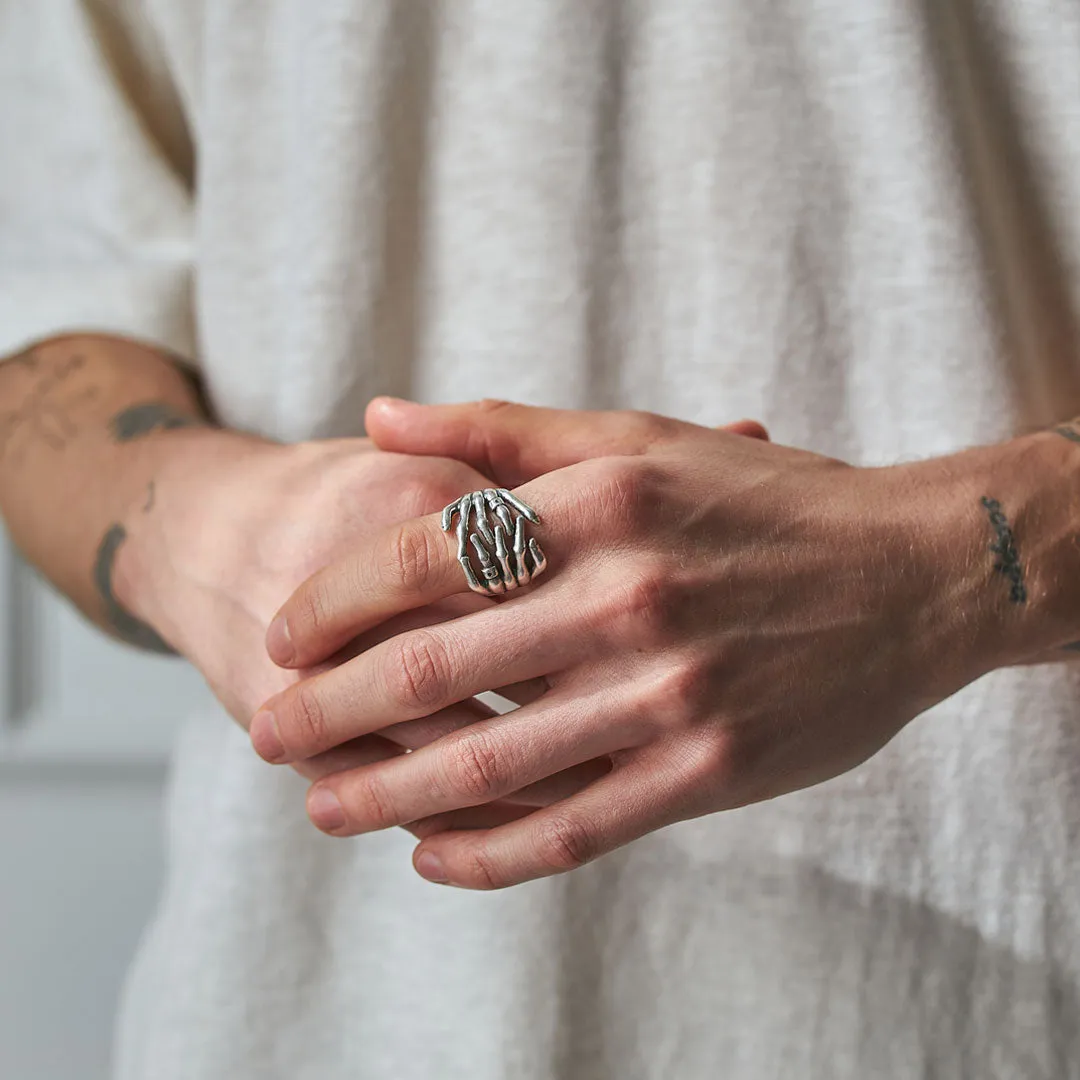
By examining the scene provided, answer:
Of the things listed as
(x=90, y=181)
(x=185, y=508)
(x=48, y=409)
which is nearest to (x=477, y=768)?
(x=185, y=508)

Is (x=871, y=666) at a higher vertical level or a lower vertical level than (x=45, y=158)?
lower

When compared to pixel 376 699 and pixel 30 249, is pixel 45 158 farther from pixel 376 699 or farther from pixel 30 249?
pixel 376 699

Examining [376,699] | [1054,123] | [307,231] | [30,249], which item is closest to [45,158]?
[30,249]

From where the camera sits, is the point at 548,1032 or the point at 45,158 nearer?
the point at 548,1032

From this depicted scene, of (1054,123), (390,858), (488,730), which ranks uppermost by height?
(1054,123)

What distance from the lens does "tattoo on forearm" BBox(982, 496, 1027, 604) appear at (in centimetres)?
49

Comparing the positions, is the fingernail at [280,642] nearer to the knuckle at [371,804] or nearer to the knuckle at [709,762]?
the knuckle at [371,804]

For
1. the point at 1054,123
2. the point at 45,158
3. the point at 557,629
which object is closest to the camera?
the point at 557,629

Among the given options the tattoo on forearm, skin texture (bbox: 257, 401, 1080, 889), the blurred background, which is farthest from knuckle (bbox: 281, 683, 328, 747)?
the blurred background

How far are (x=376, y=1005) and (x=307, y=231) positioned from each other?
56 centimetres

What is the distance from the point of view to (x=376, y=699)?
1.43 ft

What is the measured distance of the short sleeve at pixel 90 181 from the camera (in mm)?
750

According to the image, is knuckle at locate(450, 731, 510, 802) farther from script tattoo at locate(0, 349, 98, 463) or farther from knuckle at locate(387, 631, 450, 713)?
script tattoo at locate(0, 349, 98, 463)

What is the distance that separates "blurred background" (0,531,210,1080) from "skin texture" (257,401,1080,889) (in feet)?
2.76
